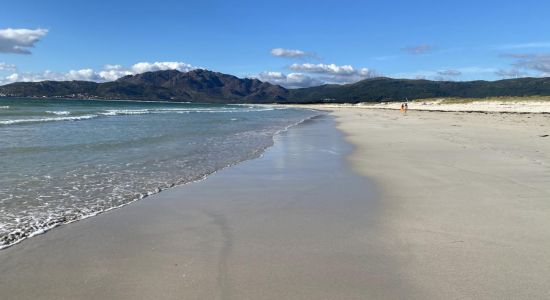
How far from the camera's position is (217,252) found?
5117mm

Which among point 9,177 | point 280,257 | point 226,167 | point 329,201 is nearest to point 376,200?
point 329,201

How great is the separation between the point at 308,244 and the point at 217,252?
1.09m

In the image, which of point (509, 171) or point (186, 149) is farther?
point (186, 149)

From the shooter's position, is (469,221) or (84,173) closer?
(469,221)

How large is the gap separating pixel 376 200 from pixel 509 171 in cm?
437

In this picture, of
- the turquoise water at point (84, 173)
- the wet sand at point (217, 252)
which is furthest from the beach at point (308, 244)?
the turquoise water at point (84, 173)

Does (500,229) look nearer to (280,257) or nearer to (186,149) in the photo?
(280,257)

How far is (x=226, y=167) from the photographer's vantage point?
40.5 feet

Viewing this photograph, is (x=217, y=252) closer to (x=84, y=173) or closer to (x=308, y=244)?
(x=308, y=244)

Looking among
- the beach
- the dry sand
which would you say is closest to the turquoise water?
the beach

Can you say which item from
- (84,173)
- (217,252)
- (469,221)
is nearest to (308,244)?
(217,252)

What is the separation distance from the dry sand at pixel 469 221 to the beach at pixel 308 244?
22 millimetres

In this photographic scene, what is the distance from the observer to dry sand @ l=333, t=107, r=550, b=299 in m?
4.23

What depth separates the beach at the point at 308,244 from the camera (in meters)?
4.11
